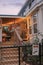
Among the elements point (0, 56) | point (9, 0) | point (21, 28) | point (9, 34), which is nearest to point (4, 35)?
point (9, 34)

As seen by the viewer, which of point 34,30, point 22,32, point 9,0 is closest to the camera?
point 34,30

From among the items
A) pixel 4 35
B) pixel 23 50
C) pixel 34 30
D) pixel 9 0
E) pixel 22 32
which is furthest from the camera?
pixel 9 0

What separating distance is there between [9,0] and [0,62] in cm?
1423

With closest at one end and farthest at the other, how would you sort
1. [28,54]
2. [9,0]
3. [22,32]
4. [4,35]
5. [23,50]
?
1. [28,54]
2. [23,50]
3. [22,32]
4. [4,35]
5. [9,0]

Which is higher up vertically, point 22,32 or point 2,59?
point 22,32

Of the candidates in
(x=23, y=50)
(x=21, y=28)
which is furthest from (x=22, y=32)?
(x=23, y=50)

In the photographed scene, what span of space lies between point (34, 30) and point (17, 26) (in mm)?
3841

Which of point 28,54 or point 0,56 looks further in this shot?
point 0,56

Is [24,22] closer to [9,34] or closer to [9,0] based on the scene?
[9,34]

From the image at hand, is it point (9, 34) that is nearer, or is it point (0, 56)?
point (0, 56)

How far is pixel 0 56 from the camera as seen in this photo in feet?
39.2

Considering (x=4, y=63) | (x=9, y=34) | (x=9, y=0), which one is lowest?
(x=4, y=63)

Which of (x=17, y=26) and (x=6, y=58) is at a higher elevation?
(x=17, y=26)

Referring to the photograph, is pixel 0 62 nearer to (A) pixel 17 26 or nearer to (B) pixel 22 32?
(B) pixel 22 32
